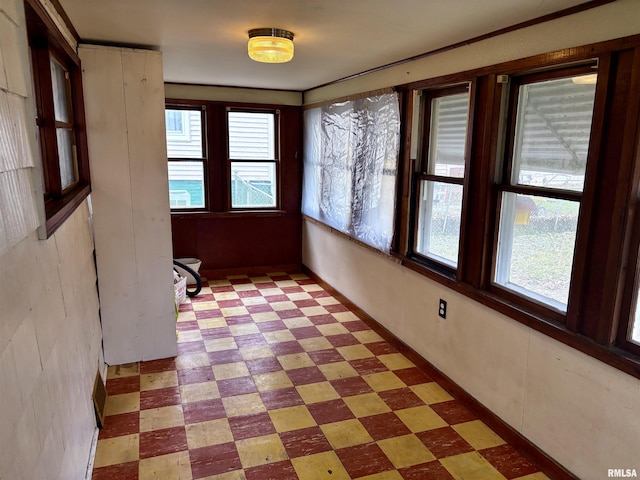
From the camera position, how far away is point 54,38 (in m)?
1.99

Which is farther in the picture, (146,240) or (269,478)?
(146,240)

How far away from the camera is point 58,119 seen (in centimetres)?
233

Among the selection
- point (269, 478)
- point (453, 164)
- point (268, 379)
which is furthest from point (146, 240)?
point (453, 164)

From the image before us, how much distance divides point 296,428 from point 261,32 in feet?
7.19

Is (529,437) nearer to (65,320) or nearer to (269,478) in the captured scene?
(269,478)

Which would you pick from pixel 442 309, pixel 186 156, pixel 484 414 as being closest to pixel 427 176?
pixel 442 309

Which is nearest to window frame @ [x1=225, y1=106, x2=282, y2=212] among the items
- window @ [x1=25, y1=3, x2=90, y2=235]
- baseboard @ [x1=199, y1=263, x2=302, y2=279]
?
baseboard @ [x1=199, y1=263, x2=302, y2=279]

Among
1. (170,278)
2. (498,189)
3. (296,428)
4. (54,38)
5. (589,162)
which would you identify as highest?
(54,38)

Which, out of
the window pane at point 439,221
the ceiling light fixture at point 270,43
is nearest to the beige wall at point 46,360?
the ceiling light fixture at point 270,43

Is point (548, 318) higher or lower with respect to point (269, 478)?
higher

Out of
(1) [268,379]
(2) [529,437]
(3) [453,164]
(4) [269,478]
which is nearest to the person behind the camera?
(4) [269,478]

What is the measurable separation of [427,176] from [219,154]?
2.83 meters

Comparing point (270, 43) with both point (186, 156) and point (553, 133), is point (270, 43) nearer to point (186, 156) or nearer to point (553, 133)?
point (553, 133)

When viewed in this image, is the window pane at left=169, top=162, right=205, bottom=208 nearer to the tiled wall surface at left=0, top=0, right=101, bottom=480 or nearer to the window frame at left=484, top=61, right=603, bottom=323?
the tiled wall surface at left=0, top=0, right=101, bottom=480
